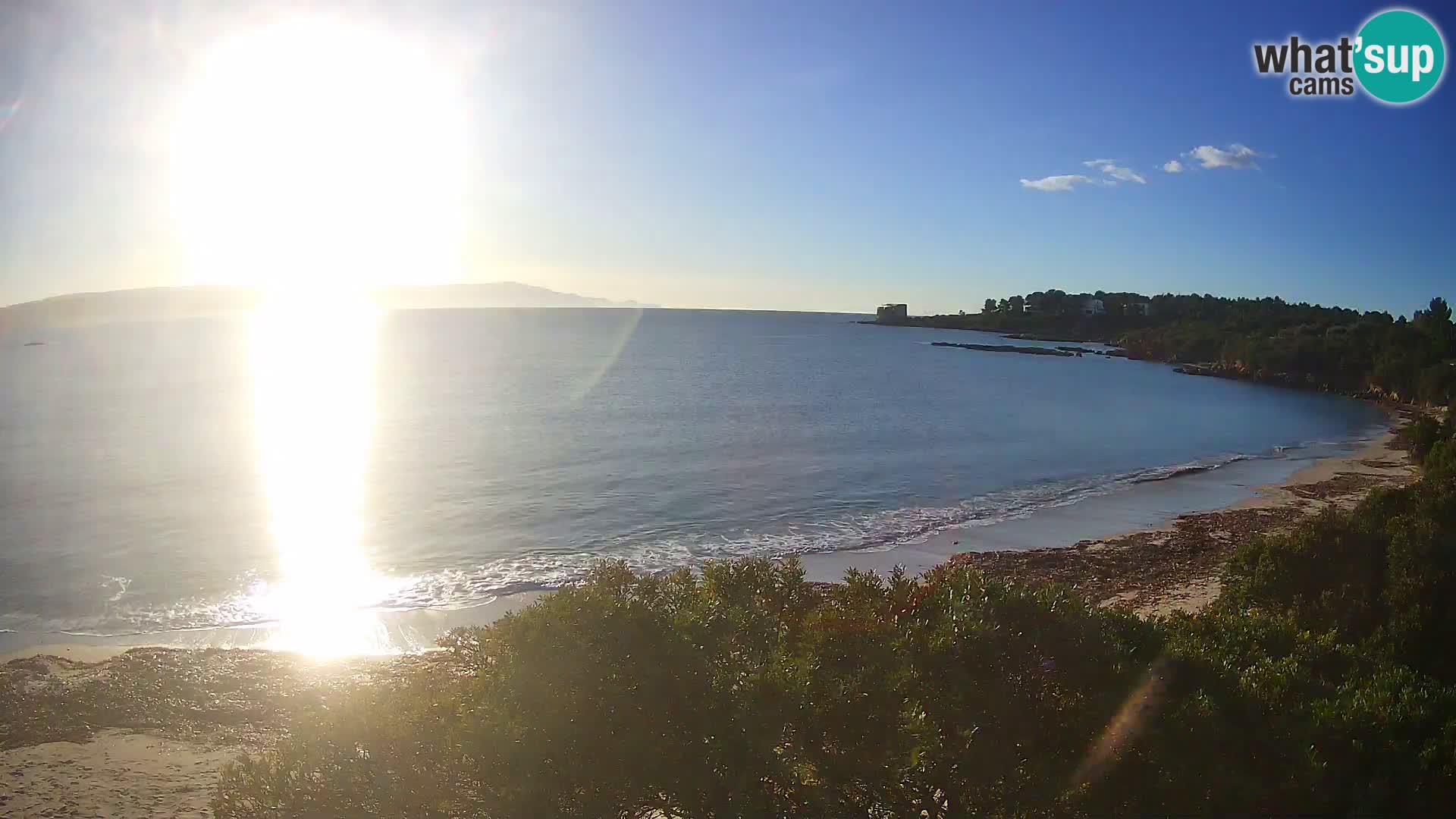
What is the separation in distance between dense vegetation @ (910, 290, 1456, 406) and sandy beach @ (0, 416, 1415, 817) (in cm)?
4151

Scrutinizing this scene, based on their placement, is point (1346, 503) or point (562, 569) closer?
point (562, 569)

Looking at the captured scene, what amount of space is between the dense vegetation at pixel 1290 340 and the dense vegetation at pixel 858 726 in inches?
2158

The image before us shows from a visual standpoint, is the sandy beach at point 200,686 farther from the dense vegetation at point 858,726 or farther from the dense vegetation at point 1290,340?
the dense vegetation at point 1290,340

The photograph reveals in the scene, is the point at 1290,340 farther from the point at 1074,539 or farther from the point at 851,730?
the point at 851,730

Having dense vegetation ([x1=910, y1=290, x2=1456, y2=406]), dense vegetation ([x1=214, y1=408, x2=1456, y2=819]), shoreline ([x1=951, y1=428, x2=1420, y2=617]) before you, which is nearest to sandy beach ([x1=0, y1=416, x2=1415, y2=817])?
shoreline ([x1=951, y1=428, x2=1420, y2=617])

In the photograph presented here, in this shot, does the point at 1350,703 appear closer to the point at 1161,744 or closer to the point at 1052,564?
the point at 1161,744

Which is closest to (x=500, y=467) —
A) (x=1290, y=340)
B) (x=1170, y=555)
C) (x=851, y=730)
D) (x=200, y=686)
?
(x=200, y=686)

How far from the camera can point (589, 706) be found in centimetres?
535

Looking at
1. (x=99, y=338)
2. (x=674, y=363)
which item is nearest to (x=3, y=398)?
(x=674, y=363)

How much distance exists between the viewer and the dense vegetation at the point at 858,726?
5.16m

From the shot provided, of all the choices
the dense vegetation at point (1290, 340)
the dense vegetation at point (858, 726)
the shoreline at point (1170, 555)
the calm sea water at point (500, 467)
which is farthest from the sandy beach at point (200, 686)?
the dense vegetation at point (1290, 340)

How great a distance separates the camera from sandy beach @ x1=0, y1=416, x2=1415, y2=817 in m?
9.41

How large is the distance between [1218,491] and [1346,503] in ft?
13.6

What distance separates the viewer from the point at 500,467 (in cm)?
3169
